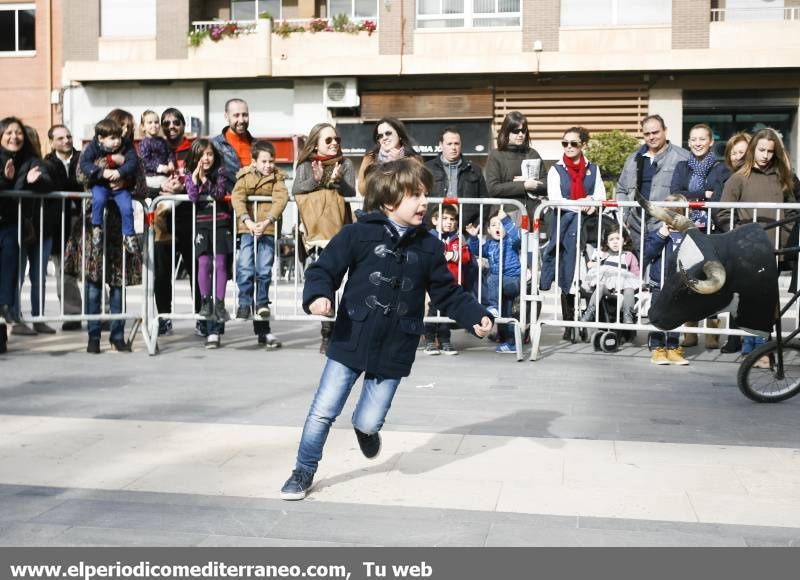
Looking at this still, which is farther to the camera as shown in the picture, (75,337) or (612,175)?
(612,175)

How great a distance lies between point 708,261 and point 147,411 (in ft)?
11.3

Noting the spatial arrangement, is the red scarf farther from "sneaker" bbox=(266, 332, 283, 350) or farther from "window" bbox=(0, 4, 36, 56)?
"window" bbox=(0, 4, 36, 56)

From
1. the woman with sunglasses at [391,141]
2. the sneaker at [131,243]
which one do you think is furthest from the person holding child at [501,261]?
the sneaker at [131,243]

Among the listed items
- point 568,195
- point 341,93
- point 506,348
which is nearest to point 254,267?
point 506,348

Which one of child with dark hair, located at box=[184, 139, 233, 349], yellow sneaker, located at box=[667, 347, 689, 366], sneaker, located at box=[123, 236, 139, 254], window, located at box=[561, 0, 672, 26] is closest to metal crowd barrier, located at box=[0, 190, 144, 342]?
sneaker, located at box=[123, 236, 139, 254]

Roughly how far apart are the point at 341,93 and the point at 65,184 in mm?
17964

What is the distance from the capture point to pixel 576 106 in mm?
26375

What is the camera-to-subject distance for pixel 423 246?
5137mm

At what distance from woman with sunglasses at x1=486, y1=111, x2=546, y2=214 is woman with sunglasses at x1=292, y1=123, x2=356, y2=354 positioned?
4.88ft

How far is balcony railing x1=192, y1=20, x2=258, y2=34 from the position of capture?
1098 inches

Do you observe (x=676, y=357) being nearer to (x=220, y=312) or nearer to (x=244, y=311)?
(x=244, y=311)

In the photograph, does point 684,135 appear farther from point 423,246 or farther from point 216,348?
point 423,246

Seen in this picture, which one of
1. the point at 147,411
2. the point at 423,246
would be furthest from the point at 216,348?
the point at 423,246

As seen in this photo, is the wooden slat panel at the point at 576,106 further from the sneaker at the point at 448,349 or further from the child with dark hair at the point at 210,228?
the child with dark hair at the point at 210,228
